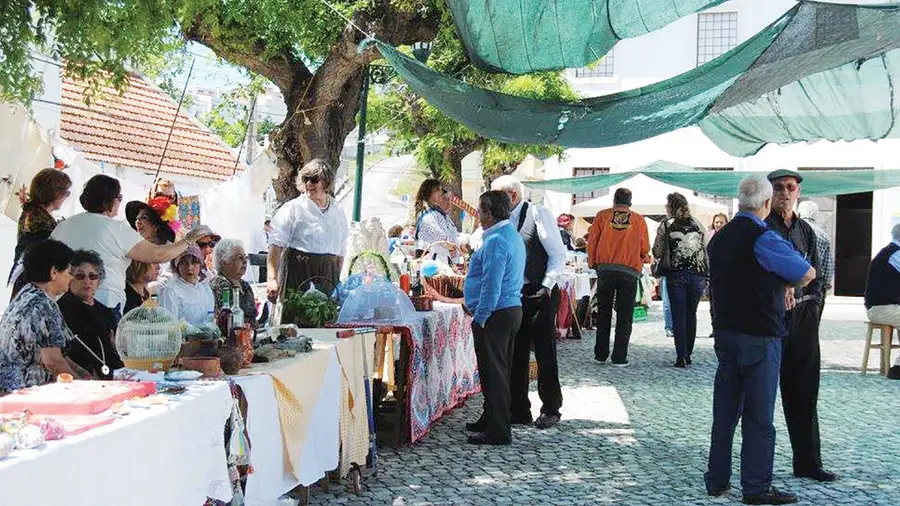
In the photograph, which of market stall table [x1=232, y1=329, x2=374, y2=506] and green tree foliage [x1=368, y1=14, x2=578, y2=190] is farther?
green tree foliage [x1=368, y1=14, x2=578, y2=190]

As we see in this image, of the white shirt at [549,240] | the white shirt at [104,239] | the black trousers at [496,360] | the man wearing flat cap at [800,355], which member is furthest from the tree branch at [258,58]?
the man wearing flat cap at [800,355]

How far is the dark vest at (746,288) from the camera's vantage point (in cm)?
570

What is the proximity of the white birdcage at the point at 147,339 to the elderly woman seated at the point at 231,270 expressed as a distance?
190 cm

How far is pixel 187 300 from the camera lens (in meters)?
6.28

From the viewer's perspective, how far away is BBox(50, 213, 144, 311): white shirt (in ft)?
20.1

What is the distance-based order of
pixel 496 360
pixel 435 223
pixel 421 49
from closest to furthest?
pixel 496 360 < pixel 435 223 < pixel 421 49

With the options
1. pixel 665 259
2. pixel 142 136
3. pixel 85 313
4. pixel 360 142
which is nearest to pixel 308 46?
pixel 360 142

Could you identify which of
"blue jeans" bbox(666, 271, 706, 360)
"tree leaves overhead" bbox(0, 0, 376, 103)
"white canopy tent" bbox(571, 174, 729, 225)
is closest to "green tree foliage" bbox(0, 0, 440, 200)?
"tree leaves overhead" bbox(0, 0, 376, 103)

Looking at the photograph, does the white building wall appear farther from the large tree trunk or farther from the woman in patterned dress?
the woman in patterned dress

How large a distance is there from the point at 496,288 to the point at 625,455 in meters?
1.41

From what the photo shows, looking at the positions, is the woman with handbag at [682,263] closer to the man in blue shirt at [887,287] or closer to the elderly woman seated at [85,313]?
the man in blue shirt at [887,287]

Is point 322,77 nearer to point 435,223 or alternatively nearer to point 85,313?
point 435,223

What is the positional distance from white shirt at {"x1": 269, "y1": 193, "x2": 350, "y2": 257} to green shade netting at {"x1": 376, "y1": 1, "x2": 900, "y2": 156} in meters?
1.25

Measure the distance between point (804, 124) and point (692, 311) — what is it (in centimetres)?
304
